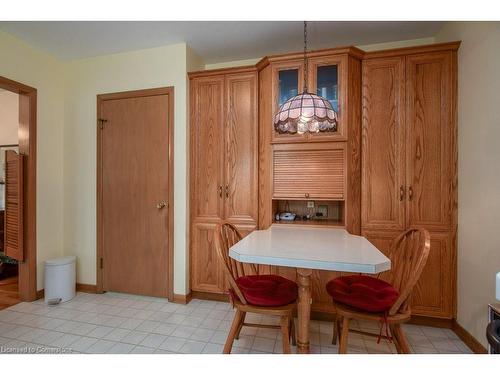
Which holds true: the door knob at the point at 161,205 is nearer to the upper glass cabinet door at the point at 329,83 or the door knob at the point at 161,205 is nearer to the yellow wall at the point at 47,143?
the yellow wall at the point at 47,143

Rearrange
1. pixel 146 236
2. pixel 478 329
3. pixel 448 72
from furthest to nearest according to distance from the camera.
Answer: pixel 146 236 → pixel 448 72 → pixel 478 329

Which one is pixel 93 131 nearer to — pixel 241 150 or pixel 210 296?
pixel 241 150

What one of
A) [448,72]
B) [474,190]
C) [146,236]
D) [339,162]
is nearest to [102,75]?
[146,236]

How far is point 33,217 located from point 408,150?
3615mm

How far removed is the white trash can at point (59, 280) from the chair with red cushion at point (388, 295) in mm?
2563

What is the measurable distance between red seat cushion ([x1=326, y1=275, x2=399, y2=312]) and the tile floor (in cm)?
53

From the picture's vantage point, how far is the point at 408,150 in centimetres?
212

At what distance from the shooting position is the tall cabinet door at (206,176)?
8.25ft

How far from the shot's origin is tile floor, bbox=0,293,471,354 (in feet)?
5.87

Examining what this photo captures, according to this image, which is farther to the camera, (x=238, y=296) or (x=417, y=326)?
(x=417, y=326)

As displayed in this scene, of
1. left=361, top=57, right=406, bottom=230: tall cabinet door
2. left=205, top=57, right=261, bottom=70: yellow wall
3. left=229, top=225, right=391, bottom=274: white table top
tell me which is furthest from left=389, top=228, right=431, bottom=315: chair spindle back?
left=205, top=57, right=261, bottom=70: yellow wall

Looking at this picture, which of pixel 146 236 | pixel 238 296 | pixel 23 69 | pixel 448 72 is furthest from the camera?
pixel 146 236

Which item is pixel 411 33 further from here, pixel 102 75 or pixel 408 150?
pixel 102 75

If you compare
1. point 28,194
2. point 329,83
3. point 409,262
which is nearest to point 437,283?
point 409,262
